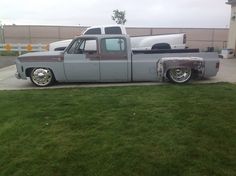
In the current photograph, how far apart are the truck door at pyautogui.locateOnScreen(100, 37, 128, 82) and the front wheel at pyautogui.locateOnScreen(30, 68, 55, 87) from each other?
1.66m

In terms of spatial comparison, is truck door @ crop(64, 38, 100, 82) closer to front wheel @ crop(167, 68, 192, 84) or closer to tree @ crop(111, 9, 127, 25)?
front wheel @ crop(167, 68, 192, 84)

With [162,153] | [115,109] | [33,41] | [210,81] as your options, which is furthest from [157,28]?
[162,153]

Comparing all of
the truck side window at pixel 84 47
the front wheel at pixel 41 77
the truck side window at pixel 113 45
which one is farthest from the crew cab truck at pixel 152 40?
the truck side window at pixel 113 45

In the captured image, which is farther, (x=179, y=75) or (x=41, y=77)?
(x=41, y=77)

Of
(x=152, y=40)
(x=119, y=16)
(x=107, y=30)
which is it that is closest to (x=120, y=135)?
(x=152, y=40)

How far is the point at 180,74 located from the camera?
10.3 metres

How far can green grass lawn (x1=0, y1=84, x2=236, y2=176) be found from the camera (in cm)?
432

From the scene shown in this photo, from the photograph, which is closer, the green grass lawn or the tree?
the green grass lawn

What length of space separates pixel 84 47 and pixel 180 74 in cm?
316

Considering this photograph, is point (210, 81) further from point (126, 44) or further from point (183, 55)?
point (126, 44)

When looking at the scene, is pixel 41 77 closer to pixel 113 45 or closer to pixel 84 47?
pixel 84 47

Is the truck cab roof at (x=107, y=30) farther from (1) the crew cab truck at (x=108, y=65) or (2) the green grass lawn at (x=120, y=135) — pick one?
(2) the green grass lawn at (x=120, y=135)

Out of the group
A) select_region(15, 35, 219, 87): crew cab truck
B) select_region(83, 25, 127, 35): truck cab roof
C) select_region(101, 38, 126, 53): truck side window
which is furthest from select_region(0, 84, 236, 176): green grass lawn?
select_region(83, 25, 127, 35): truck cab roof

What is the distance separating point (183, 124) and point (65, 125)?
2062 millimetres
